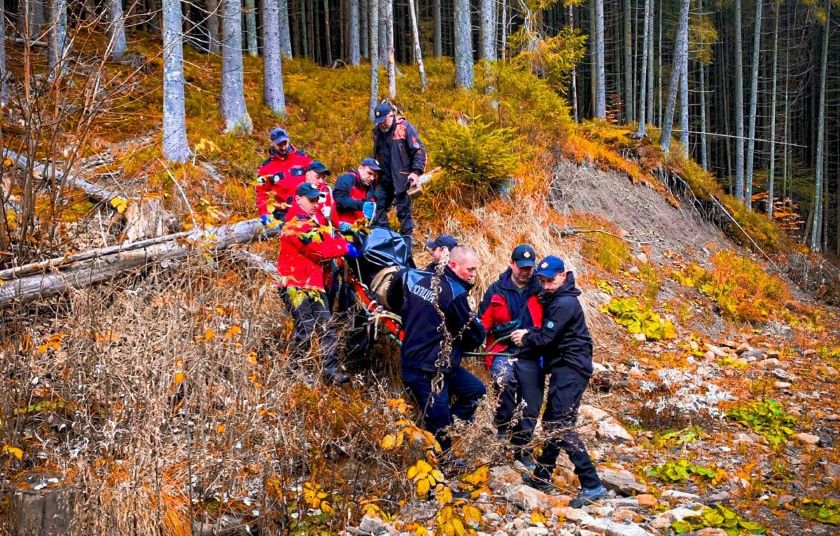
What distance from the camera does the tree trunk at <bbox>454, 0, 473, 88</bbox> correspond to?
14797 mm

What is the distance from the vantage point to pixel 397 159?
7988 millimetres

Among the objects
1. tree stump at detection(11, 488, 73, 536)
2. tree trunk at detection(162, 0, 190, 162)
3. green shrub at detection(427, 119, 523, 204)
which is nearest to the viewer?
tree stump at detection(11, 488, 73, 536)

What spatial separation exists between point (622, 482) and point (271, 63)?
36.6ft

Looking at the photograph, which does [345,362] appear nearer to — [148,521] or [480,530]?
[480,530]

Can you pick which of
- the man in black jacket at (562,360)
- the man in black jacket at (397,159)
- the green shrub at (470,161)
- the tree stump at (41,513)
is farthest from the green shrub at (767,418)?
the tree stump at (41,513)

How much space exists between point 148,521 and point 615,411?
5.35 m

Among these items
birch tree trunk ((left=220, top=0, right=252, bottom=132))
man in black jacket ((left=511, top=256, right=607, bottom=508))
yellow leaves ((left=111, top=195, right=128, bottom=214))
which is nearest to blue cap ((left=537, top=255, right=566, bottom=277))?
man in black jacket ((left=511, top=256, right=607, bottom=508))

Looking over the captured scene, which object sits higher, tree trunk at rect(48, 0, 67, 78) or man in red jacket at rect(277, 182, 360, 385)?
tree trunk at rect(48, 0, 67, 78)

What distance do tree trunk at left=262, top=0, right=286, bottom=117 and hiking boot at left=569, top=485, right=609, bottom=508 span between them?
409 inches

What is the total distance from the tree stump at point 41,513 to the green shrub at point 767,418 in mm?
6466

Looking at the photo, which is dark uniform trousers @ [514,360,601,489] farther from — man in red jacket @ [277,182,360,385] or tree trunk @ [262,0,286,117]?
tree trunk @ [262,0,286,117]

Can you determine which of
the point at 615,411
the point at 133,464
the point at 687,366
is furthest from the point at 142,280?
the point at 687,366

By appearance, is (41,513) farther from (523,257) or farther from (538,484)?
(523,257)

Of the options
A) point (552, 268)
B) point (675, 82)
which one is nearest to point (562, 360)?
point (552, 268)
